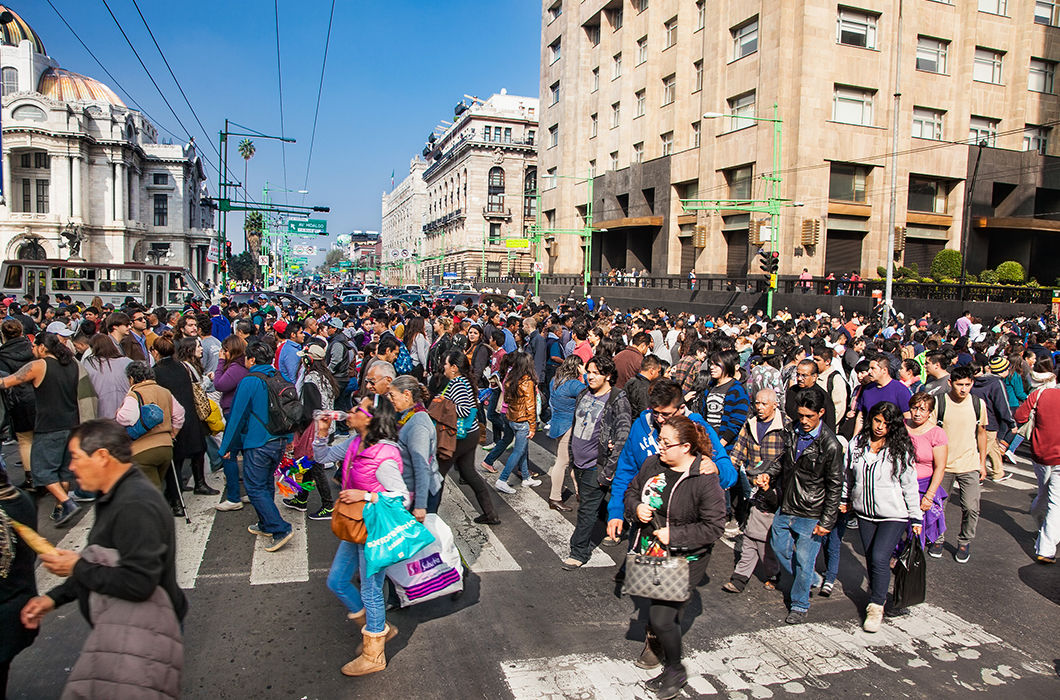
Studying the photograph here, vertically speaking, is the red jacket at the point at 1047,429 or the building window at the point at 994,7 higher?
the building window at the point at 994,7

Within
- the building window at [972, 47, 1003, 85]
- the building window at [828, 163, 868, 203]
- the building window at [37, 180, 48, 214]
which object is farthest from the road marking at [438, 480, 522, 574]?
the building window at [37, 180, 48, 214]

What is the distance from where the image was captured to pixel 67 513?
715 centimetres

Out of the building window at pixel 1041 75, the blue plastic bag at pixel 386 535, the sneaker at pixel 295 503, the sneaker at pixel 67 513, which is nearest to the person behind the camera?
the blue plastic bag at pixel 386 535

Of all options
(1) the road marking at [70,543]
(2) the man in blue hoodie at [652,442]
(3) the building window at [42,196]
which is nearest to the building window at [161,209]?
(3) the building window at [42,196]

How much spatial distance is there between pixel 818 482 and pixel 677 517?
1.65m

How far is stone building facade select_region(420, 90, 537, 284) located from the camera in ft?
264

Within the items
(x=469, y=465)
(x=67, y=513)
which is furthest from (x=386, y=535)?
(x=67, y=513)

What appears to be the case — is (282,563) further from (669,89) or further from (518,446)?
(669,89)

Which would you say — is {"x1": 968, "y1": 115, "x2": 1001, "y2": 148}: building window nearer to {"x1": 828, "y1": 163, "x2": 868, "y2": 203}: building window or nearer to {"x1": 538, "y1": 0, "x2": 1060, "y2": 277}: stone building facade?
{"x1": 538, "y1": 0, "x2": 1060, "y2": 277}: stone building facade

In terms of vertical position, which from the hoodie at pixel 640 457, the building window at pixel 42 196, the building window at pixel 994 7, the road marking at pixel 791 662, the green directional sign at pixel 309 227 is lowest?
the road marking at pixel 791 662

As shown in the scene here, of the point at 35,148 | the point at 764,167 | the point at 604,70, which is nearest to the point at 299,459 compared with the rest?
the point at 764,167

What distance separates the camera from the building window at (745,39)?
110 ft

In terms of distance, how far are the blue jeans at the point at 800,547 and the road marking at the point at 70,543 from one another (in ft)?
19.2

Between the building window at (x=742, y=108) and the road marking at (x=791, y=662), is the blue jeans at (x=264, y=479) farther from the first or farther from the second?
the building window at (x=742, y=108)
